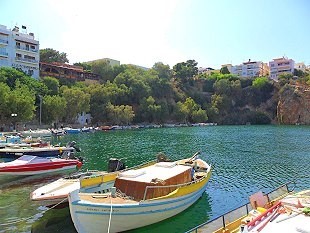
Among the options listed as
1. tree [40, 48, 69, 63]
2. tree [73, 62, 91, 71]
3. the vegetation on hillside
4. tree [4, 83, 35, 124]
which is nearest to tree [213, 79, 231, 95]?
the vegetation on hillside

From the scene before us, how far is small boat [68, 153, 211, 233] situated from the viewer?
40.0ft

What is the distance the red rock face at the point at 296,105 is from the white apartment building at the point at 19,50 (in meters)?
98.0

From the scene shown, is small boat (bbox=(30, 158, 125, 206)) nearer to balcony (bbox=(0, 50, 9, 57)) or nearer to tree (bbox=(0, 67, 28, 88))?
tree (bbox=(0, 67, 28, 88))

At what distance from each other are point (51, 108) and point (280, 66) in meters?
127

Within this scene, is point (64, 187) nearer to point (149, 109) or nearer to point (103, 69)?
point (149, 109)

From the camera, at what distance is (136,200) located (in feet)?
45.3

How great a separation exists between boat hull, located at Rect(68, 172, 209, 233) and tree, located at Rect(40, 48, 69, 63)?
337 ft

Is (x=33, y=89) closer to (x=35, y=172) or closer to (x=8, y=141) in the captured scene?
(x=8, y=141)

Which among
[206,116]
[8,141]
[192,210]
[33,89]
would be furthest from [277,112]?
[192,210]

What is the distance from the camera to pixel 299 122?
126812mm

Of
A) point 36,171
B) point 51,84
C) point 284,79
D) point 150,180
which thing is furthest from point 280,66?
point 150,180

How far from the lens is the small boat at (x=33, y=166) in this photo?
2227 centimetres

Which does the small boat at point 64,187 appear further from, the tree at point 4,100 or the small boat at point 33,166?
the tree at point 4,100

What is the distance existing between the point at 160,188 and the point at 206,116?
11469 cm
